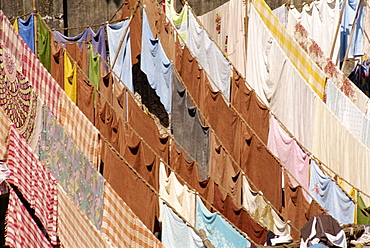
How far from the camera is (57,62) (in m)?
17.5

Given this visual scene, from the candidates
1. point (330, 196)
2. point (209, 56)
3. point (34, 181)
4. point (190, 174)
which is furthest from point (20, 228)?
point (209, 56)

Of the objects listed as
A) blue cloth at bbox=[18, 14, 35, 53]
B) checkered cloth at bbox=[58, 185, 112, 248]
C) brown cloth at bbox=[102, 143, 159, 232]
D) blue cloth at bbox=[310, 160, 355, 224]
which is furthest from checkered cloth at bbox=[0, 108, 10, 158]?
blue cloth at bbox=[310, 160, 355, 224]

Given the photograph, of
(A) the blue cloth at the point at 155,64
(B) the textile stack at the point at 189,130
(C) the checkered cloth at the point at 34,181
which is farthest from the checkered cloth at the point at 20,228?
(A) the blue cloth at the point at 155,64

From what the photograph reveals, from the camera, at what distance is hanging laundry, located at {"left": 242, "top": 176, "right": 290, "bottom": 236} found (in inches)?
628

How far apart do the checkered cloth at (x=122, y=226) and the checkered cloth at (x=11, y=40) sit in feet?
8.35

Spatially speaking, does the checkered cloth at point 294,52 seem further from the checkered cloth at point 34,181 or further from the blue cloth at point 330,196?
the checkered cloth at point 34,181

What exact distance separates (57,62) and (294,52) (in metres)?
4.15

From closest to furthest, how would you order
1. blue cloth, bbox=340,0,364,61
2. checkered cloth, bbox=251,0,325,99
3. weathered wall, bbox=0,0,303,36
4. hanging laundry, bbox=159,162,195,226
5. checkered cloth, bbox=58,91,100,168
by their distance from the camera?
checkered cloth, bbox=58,91,100,168, hanging laundry, bbox=159,162,195,226, checkered cloth, bbox=251,0,325,99, blue cloth, bbox=340,0,364,61, weathered wall, bbox=0,0,303,36

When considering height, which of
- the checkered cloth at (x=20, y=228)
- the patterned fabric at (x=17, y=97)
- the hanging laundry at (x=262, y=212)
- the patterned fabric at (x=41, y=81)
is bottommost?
the checkered cloth at (x=20, y=228)

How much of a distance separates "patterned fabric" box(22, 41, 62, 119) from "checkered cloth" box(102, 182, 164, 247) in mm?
1891

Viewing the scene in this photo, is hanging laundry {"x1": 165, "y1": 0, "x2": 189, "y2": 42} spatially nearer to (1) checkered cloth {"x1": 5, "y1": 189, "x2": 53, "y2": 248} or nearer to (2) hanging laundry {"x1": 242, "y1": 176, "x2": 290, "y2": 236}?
(2) hanging laundry {"x1": 242, "y1": 176, "x2": 290, "y2": 236}

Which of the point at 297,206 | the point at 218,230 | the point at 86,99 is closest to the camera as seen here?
the point at 218,230

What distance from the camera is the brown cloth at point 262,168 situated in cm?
1650

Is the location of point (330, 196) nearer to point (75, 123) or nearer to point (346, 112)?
point (346, 112)
